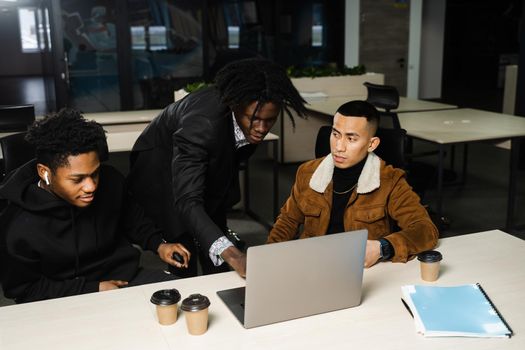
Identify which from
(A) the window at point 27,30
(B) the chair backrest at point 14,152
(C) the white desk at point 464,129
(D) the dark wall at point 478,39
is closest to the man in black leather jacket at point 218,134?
(B) the chair backrest at point 14,152

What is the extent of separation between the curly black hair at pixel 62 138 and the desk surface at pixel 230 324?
1.49ft

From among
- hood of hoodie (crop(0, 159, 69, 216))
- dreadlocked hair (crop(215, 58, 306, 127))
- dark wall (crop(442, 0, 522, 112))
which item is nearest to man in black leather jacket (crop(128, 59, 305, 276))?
dreadlocked hair (crop(215, 58, 306, 127))

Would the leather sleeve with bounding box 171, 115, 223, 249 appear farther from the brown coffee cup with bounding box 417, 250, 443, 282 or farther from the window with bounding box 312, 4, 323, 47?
the window with bounding box 312, 4, 323, 47

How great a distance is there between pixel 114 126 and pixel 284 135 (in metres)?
1.95

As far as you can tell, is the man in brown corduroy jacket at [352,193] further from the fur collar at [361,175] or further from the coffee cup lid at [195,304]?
the coffee cup lid at [195,304]

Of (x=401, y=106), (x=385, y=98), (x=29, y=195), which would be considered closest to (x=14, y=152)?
(x=29, y=195)

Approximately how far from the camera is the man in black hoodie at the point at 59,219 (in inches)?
73.6

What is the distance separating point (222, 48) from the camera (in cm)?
830

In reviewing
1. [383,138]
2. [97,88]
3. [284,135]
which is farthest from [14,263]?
[97,88]

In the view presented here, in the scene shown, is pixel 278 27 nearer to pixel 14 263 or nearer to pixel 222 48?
pixel 222 48

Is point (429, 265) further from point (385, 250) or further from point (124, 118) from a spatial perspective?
point (124, 118)

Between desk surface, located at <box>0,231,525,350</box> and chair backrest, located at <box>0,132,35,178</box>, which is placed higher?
chair backrest, located at <box>0,132,35,178</box>

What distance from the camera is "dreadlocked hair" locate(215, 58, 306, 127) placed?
6.03 feet

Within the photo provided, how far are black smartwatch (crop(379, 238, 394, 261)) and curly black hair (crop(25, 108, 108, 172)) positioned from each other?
949mm
